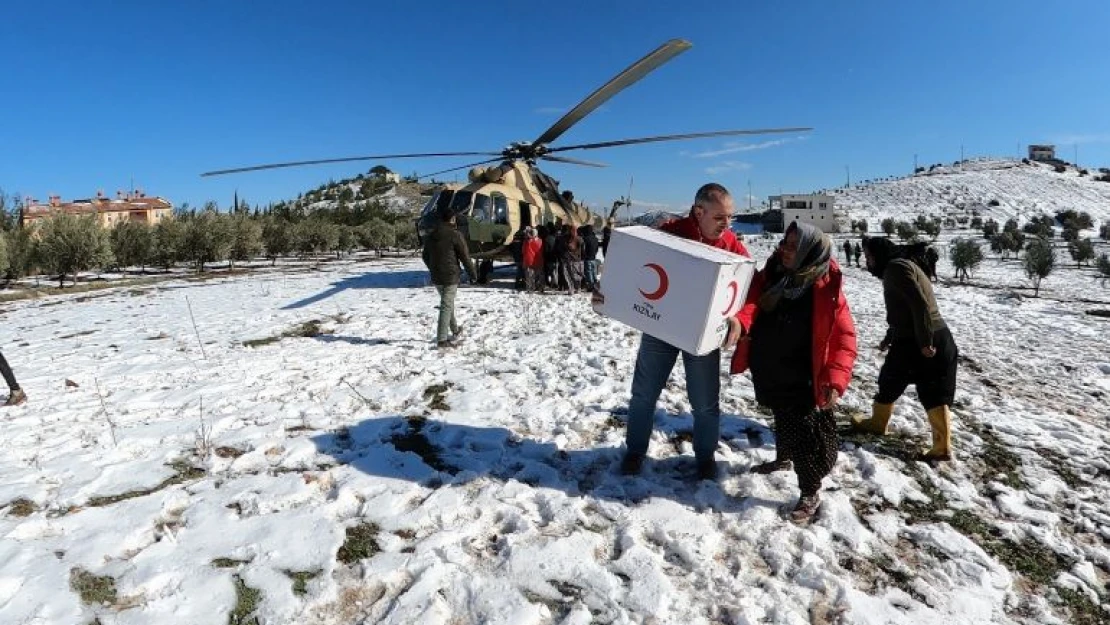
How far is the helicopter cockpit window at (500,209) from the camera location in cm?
1419

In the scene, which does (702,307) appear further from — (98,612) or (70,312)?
(70,312)

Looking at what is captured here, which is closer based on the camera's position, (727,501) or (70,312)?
(727,501)

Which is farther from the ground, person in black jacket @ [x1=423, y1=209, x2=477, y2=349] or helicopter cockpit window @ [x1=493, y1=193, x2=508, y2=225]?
helicopter cockpit window @ [x1=493, y1=193, x2=508, y2=225]

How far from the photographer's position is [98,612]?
2.54 metres

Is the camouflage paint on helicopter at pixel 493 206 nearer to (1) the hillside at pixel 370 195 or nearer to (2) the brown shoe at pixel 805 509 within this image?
(2) the brown shoe at pixel 805 509

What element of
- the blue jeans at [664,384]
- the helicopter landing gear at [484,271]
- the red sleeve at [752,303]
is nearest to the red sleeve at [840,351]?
the red sleeve at [752,303]

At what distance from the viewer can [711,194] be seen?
3.43m

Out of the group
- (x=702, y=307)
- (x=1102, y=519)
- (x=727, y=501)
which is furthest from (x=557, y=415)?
(x=1102, y=519)

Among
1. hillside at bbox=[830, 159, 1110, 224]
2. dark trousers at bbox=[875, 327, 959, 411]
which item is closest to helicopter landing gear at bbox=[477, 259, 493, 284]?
dark trousers at bbox=[875, 327, 959, 411]

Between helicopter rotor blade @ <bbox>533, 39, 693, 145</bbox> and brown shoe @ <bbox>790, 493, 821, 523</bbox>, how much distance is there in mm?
6377

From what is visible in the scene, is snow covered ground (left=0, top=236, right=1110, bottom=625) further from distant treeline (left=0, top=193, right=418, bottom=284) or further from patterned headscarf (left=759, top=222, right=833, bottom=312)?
distant treeline (left=0, top=193, right=418, bottom=284)

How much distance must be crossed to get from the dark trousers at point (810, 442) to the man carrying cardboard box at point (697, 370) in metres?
0.50

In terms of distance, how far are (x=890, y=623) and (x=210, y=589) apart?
3.34 meters

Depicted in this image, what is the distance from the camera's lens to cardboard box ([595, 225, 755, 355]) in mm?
3025
